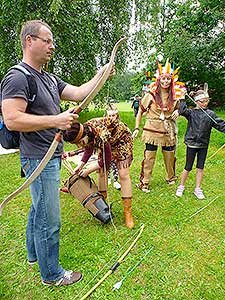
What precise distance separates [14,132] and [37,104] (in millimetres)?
238

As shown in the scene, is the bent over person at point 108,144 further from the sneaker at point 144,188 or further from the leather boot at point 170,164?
the leather boot at point 170,164

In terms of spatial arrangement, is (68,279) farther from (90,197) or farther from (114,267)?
(90,197)

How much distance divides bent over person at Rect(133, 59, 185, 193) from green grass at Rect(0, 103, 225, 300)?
1.48ft

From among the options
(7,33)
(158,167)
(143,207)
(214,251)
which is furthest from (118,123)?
(7,33)

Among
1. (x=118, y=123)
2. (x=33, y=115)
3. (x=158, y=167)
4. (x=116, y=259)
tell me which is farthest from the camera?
(x=158, y=167)

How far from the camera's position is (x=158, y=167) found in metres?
5.14

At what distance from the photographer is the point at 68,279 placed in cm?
227

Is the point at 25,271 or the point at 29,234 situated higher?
the point at 29,234

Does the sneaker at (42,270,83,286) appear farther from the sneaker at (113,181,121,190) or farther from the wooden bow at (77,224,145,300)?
the sneaker at (113,181,121,190)

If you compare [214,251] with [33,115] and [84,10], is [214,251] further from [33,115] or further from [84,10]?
[84,10]

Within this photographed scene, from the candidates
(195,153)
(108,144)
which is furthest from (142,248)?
(195,153)

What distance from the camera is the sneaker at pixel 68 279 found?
7.30ft

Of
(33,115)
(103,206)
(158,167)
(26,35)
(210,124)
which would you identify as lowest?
(158,167)

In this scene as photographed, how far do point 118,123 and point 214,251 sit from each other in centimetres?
140
